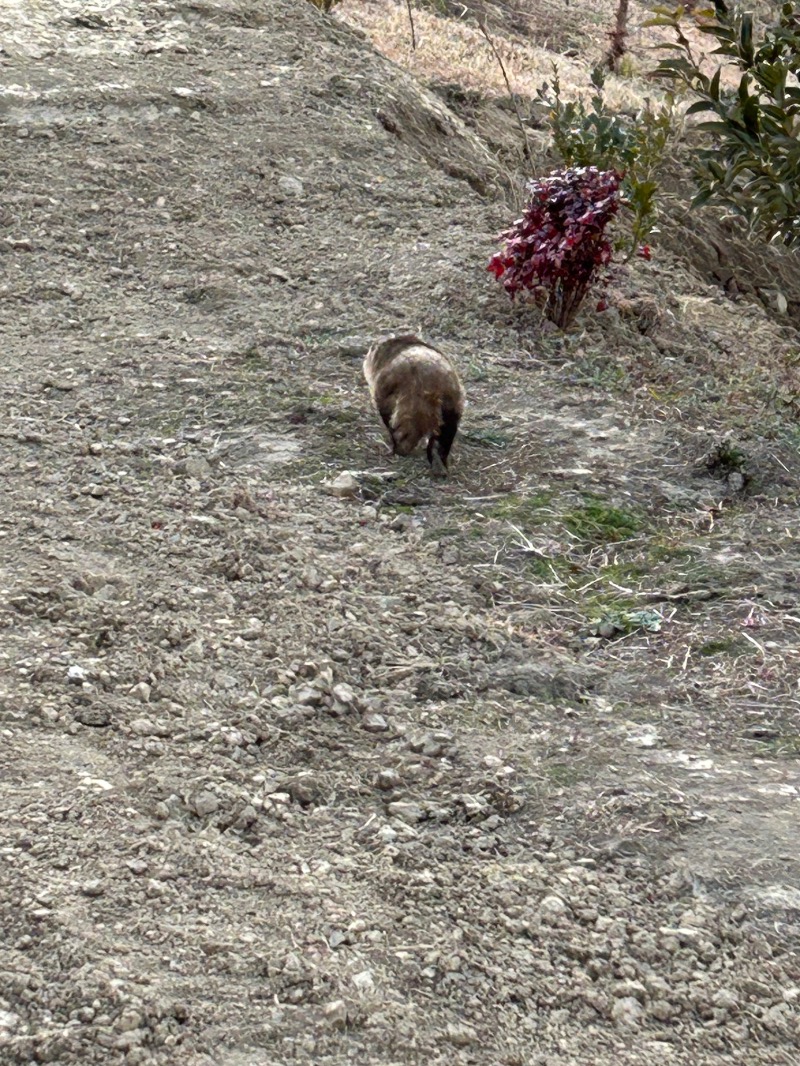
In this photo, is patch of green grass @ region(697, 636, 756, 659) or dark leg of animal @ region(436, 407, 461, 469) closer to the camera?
patch of green grass @ region(697, 636, 756, 659)

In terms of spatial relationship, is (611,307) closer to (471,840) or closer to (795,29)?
(795,29)

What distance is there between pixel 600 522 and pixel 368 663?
1223mm

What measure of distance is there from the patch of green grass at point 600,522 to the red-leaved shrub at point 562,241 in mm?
1703

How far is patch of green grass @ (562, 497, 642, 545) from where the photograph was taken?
A: 4387 millimetres

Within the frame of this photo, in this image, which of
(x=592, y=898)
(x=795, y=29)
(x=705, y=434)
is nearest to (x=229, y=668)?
(x=592, y=898)

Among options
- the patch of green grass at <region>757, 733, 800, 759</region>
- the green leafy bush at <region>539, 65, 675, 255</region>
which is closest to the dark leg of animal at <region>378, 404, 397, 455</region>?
the patch of green grass at <region>757, 733, 800, 759</region>

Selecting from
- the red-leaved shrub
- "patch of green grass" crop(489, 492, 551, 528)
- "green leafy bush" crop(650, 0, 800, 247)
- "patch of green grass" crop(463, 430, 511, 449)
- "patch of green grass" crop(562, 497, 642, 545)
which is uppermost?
"green leafy bush" crop(650, 0, 800, 247)

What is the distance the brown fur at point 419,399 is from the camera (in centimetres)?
466

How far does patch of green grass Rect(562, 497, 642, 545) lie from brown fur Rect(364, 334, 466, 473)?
56cm

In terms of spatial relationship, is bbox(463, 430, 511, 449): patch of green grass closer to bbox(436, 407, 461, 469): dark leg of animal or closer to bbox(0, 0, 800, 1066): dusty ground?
bbox(0, 0, 800, 1066): dusty ground

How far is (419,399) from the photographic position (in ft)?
15.3

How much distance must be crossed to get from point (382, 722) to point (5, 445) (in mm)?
2095

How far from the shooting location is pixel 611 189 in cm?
597

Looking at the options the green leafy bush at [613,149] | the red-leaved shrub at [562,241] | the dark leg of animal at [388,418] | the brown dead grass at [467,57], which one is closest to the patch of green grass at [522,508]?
the dark leg of animal at [388,418]
